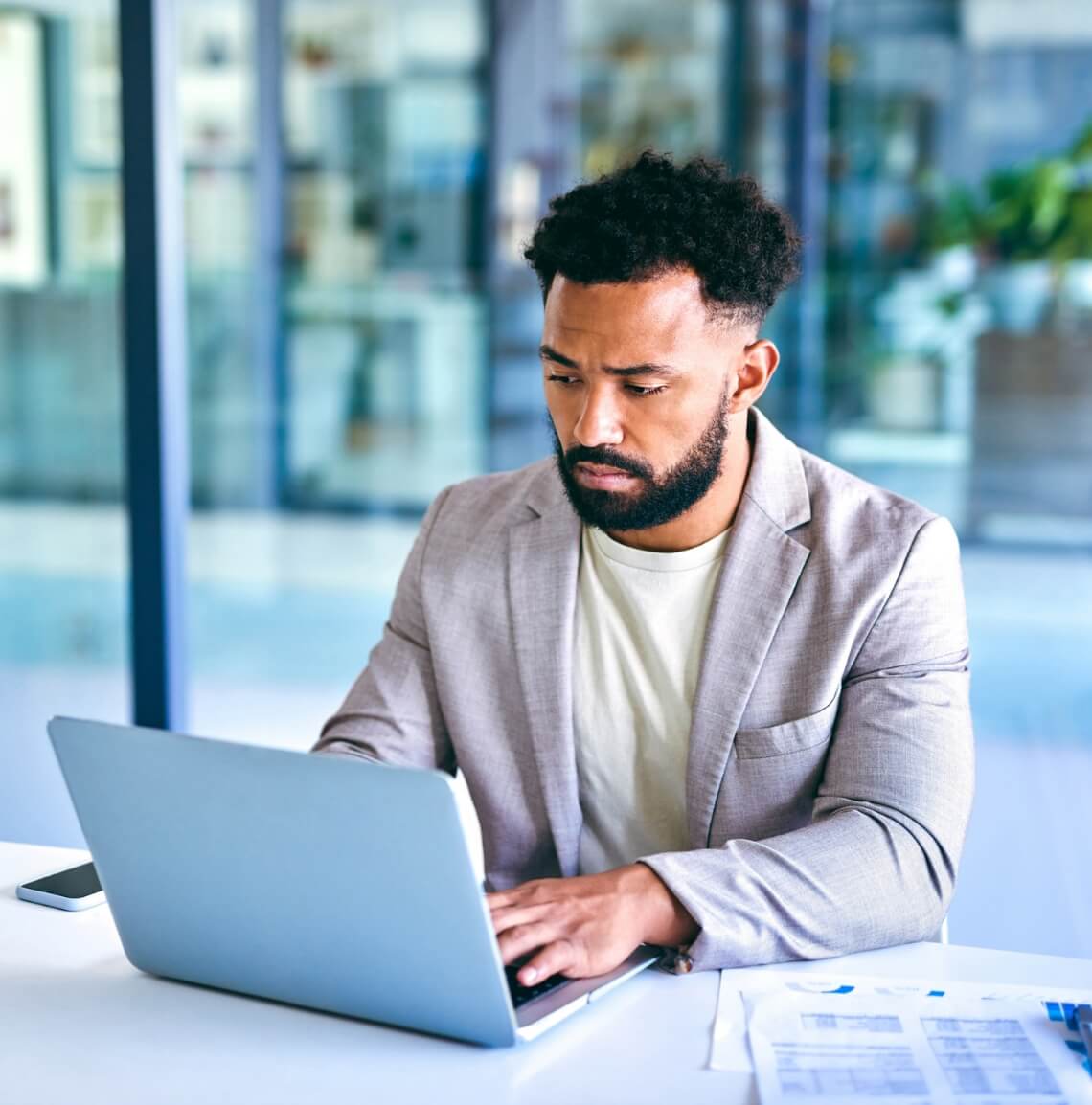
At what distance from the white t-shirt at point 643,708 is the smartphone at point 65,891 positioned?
541 millimetres

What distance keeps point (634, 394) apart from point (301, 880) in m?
0.71

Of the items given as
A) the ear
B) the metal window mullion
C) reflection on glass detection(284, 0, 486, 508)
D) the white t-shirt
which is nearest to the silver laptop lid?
the white t-shirt

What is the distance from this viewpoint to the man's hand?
1.29m

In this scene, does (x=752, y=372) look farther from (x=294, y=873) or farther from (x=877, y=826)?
(x=294, y=873)

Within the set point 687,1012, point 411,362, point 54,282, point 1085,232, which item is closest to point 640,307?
point 687,1012

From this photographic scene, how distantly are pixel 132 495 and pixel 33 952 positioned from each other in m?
2.07

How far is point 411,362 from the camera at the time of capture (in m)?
4.71

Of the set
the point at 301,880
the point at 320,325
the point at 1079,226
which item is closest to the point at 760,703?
the point at 301,880

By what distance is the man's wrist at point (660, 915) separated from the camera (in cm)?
135

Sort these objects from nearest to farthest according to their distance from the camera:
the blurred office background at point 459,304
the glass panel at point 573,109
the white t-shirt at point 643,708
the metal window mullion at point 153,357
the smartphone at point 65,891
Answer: the smartphone at point 65,891, the white t-shirt at point 643,708, the metal window mullion at point 153,357, the blurred office background at point 459,304, the glass panel at point 573,109

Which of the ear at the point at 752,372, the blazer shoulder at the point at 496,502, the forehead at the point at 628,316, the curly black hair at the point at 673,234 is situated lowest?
the blazer shoulder at the point at 496,502

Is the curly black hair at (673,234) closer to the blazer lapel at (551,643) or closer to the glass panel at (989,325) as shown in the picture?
the blazer lapel at (551,643)

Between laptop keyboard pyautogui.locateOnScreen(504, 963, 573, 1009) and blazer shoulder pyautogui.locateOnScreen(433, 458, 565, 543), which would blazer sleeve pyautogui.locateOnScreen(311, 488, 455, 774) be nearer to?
blazer shoulder pyautogui.locateOnScreen(433, 458, 565, 543)

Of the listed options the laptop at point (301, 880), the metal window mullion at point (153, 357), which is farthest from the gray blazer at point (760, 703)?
the metal window mullion at point (153, 357)
